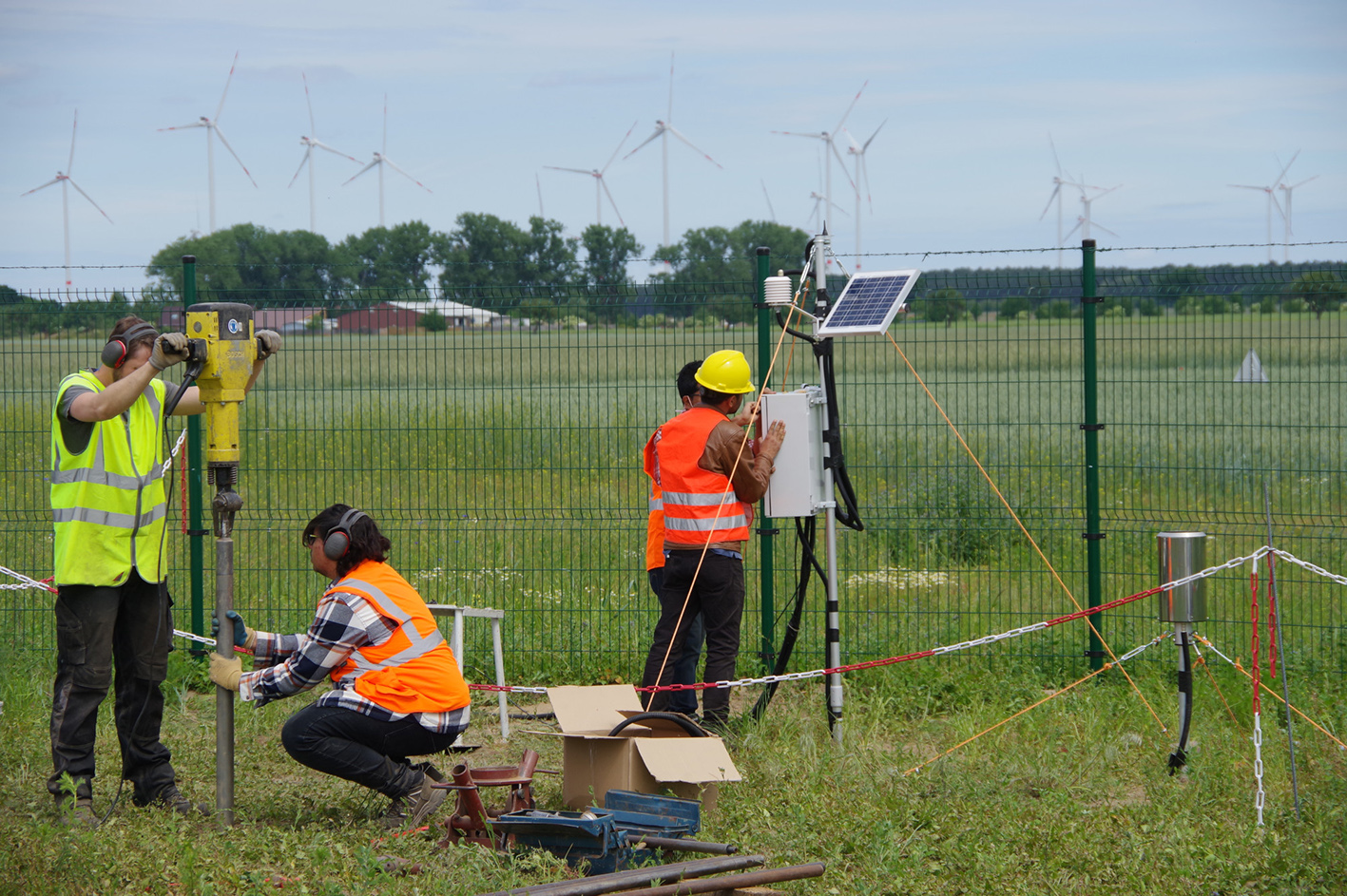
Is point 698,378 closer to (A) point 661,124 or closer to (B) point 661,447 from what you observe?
(B) point 661,447

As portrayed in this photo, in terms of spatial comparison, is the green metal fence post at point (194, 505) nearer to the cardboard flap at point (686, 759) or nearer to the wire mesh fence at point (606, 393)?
the wire mesh fence at point (606, 393)

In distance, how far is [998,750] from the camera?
6117 mm

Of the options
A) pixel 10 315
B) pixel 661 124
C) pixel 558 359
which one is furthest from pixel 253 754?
pixel 661 124

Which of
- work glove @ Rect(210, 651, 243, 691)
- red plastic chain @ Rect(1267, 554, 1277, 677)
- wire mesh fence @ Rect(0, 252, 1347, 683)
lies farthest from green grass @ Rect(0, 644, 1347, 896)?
wire mesh fence @ Rect(0, 252, 1347, 683)

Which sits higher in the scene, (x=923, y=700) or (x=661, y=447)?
(x=661, y=447)

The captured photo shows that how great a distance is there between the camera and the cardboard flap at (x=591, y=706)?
542 centimetres

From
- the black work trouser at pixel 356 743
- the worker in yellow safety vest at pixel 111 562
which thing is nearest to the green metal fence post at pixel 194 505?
the worker in yellow safety vest at pixel 111 562

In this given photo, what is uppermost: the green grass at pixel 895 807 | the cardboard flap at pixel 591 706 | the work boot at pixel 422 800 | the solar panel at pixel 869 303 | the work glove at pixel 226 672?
the solar panel at pixel 869 303

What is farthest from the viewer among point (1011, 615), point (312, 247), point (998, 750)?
point (312, 247)

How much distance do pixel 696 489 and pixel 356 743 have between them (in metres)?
2.14

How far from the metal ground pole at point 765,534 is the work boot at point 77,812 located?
3791 mm

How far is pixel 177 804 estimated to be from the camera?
538cm

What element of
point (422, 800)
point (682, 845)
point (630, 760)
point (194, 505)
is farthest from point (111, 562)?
point (682, 845)

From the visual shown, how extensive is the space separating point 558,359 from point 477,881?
3.78m
